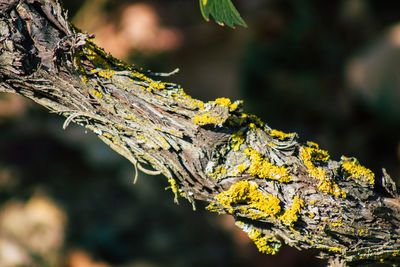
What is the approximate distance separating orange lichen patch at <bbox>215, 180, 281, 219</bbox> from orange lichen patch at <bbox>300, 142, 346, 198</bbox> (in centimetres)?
21

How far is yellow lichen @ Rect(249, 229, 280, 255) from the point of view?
62.5 inches

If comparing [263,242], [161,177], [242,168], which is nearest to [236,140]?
[242,168]

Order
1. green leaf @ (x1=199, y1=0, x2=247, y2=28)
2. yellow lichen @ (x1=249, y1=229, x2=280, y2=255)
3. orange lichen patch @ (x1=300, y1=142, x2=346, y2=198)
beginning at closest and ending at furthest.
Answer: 1. green leaf @ (x1=199, y1=0, x2=247, y2=28)
2. orange lichen patch @ (x1=300, y1=142, x2=346, y2=198)
3. yellow lichen @ (x1=249, y1=229, x2=280, y2=255)

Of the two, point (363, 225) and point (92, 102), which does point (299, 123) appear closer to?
point (363, 225)

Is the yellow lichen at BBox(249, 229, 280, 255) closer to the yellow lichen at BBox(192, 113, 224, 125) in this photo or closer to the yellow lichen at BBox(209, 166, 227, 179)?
the yellow lichen at BBox(209, 166, 227, 179)

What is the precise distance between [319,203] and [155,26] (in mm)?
6201

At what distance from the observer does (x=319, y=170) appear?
149 centimetres

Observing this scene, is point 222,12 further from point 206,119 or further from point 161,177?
point 161,177

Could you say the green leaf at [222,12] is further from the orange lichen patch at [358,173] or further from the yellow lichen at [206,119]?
the orange lichen patch at [358,173]

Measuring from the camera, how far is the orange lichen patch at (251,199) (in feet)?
4.82

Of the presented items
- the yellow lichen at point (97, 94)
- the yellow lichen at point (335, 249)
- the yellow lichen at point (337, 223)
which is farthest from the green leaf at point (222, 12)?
the yellow lichen at point (335, 249)

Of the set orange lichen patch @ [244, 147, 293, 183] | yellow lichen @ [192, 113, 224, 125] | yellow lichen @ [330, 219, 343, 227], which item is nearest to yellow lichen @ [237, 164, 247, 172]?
orange lichen patch @ [244, 147, 293, 183]

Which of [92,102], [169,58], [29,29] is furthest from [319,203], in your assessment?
[169,58]

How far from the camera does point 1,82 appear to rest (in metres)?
1.48
